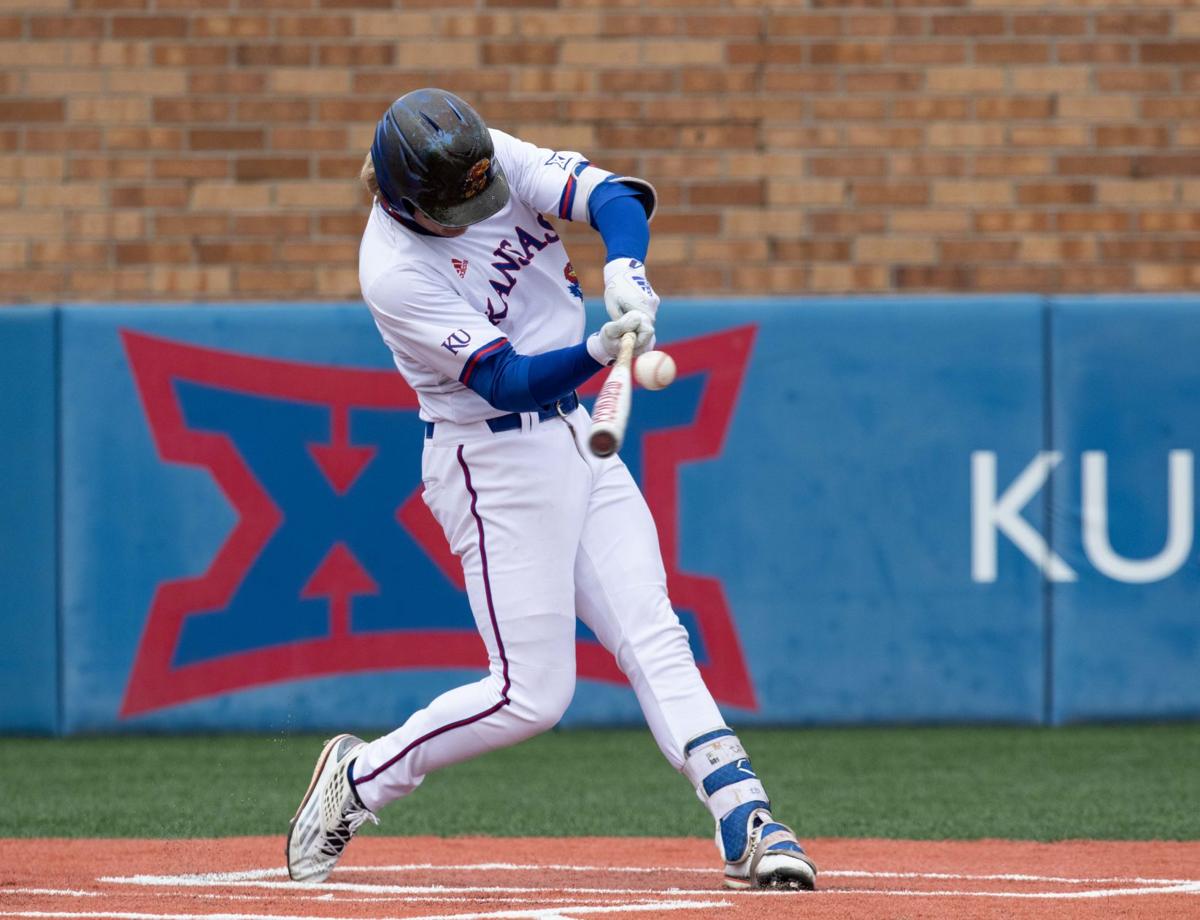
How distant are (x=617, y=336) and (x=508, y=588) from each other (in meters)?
0.61

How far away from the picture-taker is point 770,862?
3.87m

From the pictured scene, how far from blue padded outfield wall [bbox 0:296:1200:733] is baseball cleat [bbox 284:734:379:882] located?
9.67 feet

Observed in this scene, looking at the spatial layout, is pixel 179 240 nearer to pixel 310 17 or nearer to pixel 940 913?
pixel 310 17

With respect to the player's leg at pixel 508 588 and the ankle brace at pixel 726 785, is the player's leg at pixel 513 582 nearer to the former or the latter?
the player's leg at pixel 508 588

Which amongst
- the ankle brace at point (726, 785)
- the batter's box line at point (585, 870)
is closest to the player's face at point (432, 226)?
the ankle brace at point (726, 785)

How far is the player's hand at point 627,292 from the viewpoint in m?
3.87

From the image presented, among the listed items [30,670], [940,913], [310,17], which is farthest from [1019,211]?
[940,913]

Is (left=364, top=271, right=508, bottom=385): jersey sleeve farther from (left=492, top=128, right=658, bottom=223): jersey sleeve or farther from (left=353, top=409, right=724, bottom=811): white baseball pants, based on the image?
(left=492, top=128, right=658, bottom=223): jersey sleeve

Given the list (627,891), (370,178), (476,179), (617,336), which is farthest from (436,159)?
(627,891)

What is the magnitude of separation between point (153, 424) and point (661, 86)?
7.93 ft

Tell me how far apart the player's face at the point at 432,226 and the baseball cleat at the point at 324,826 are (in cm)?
112

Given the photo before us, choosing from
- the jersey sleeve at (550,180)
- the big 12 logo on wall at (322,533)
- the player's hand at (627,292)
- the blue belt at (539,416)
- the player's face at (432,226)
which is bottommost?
the big 12 logo on wall at (322,533)

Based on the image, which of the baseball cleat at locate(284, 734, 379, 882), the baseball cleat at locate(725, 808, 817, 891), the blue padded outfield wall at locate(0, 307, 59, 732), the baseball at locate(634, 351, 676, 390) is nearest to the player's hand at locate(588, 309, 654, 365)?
the baseball at locate(634, 351, 676, 390)


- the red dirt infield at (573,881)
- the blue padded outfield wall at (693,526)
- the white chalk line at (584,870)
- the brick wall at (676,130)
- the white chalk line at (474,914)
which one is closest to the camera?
the white chalk line at (474,914)
